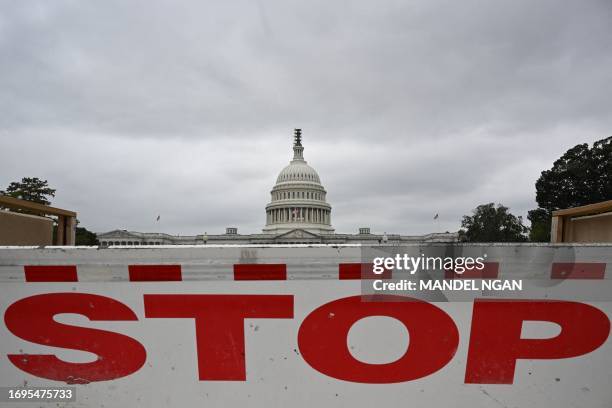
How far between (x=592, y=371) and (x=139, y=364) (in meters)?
2.59

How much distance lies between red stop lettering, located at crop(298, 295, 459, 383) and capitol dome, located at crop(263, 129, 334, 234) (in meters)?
99.1

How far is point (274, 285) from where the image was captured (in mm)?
2727

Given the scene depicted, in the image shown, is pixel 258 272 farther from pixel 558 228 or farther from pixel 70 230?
pixel 558 228

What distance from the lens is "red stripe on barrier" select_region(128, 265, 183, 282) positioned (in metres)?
2.73

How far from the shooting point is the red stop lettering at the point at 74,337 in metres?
2.73

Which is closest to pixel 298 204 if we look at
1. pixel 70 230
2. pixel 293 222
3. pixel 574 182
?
pixel 293 222

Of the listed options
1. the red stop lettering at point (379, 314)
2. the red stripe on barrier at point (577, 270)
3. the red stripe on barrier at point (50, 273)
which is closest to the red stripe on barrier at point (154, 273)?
the red stripe on barrier at point (50, 273)

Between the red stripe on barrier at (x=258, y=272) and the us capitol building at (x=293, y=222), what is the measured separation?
298 feet

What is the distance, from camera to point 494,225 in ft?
223

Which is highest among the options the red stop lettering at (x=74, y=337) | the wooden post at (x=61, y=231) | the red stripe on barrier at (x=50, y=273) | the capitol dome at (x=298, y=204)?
the capitol dome at (x=298, y=204)

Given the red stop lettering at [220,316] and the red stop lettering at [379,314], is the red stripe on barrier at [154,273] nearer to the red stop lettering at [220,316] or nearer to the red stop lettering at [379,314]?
the red stop lettering at [220,316]

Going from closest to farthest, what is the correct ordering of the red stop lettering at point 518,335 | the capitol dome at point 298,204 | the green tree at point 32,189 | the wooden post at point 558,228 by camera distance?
1. the red stop lettering at point 518,335
2. the wooden post at point 558,228
3. the green tree at point 32,189
4. the capitol dome at point 298,204

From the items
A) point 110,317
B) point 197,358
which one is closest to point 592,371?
point 197,358

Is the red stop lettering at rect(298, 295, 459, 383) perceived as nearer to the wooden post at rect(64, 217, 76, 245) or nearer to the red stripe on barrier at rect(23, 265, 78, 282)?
the red stripe on barrier at rect(23, 265, 78, 282)
